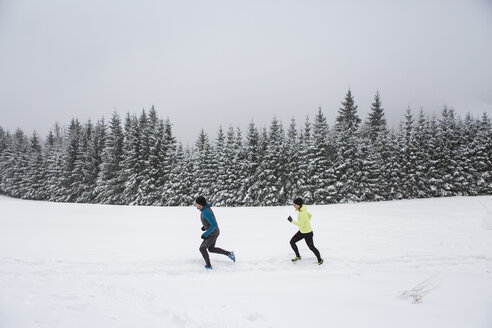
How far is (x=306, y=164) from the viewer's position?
3312cm

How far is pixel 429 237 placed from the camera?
970 centimetres

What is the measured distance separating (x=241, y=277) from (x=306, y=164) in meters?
28.6

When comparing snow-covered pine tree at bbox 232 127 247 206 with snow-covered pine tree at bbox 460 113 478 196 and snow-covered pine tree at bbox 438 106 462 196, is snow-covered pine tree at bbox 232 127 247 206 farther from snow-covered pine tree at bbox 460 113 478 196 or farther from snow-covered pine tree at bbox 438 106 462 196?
snow-covered pine tree at bbox 460 113 478 196

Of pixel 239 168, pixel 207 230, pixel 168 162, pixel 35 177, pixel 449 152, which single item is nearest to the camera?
pixel 207 230

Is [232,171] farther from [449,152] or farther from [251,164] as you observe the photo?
[449,152]

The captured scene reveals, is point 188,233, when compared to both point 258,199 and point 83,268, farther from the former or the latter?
point 258,199

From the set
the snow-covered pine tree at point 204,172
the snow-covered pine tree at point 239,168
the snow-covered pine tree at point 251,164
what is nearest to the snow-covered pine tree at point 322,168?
the snow-covered pine tree at point 251,164

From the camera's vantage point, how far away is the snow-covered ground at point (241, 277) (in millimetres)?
3787

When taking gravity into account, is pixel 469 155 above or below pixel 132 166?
below

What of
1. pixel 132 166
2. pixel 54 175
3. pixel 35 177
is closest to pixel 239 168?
pixel 132 166

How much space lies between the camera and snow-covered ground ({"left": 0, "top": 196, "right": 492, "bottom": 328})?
379 centimetres

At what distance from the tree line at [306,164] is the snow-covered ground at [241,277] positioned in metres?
21.6

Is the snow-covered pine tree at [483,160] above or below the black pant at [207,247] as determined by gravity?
above

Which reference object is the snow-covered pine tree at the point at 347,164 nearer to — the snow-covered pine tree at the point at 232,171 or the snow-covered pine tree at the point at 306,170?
the snow-covered pine tree at the point at 306,170
